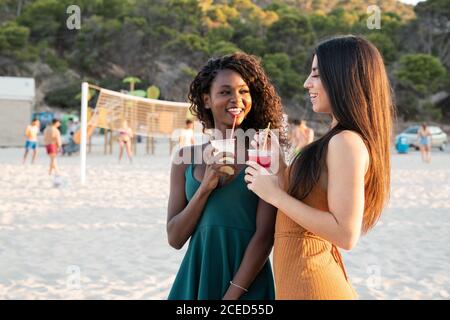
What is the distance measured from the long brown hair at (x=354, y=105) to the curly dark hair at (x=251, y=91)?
278 millimetres

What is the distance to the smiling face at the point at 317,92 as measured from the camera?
1467 millimetres

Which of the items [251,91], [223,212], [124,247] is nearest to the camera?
[223,212]

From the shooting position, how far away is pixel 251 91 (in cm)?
172

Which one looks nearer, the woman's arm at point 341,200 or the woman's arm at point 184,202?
the woman's arm at point 341,200

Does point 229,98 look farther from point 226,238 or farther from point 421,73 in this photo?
point 421,73

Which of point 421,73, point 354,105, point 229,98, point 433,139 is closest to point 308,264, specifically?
point 354,105

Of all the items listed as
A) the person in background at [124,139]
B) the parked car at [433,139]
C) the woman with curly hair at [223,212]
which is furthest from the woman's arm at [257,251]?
the parked car at [433,139]

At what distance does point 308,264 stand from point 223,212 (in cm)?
30

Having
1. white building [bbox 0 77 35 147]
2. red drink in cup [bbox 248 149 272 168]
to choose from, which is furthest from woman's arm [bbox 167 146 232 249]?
white building [bbox 0 77 35 147]

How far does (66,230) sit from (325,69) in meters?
4.92

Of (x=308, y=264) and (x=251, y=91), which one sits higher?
(x=251, y=91)

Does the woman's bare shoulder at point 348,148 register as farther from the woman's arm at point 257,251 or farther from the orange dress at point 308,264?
the woman's arm at point 257,251
